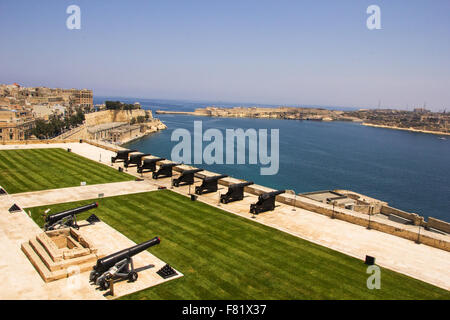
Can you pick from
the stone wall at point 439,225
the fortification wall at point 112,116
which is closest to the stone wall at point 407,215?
the stone wall at point 439,225

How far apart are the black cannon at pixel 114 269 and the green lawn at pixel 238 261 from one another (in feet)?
3.09

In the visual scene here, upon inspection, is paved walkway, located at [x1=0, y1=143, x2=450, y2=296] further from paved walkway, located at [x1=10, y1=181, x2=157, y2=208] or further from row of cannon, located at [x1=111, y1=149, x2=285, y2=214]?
row of cannon, located at [x1=111, y1=149, x2=285, y2=214]

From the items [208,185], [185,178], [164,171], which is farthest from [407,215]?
[164,171]

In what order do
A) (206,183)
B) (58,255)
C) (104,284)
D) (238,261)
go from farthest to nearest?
(206,183)
(238,261)
(58,255)
(104,284)

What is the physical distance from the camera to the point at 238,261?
42.5 feet

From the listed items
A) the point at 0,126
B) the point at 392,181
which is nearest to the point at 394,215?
the point at 392,181

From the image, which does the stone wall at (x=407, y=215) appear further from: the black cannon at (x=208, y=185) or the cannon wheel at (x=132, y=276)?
the cannon wheel at (x=132, y=276)

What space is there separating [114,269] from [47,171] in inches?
761

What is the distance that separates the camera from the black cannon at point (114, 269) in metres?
10.6

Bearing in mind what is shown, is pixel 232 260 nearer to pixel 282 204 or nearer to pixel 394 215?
pixel 282 204

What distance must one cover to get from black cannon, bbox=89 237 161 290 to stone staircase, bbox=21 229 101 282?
93 cm

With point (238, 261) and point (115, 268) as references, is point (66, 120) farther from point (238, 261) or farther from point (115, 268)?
point (238, 261)

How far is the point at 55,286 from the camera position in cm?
1062

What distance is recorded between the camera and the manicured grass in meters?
23.1
